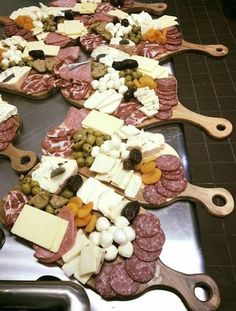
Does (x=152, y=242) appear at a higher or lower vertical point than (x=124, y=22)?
lower

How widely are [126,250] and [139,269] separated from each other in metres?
0.08

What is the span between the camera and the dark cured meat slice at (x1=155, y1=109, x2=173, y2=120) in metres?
1.69

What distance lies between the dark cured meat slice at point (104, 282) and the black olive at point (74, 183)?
1.12 ft

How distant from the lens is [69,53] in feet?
6.79

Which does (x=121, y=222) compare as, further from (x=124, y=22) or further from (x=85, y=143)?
(x=124, y=22)

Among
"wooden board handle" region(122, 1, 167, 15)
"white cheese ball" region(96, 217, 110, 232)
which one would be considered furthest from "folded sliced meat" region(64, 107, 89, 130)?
"wooden board handle" region(122, 1, 167, 15)

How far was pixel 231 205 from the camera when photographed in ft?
4.50

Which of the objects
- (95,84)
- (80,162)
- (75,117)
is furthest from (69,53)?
(80,162)

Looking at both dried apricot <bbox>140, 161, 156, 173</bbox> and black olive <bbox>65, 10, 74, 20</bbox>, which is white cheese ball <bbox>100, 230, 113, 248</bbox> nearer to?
dried apricot <bbox>140, 161, 156, 173</bbox>

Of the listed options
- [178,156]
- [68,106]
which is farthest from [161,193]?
[68,106]

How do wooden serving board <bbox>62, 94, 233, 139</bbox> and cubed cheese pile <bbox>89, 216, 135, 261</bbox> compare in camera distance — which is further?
wooden serving board <bbox>62, 94, 233, 139</bbox>

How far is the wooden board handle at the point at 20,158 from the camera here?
60.2 inches

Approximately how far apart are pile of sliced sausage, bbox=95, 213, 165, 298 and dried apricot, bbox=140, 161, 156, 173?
231 millimetres

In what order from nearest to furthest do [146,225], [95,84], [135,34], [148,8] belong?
[146,225] < [95,84] < [135,34] < [148,8]
